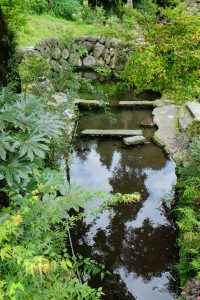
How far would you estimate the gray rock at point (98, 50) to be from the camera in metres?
16.7

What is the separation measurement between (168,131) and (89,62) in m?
7.69

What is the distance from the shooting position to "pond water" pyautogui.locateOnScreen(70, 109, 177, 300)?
5977 mm

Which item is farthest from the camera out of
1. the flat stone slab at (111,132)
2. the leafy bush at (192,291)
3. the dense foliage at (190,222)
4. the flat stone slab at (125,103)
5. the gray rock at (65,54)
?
the gray rock at (65,54)

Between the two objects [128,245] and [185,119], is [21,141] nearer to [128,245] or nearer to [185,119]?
[128,245]


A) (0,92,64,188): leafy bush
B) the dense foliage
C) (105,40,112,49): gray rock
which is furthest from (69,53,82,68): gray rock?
(0,92,64,188): leafy bush

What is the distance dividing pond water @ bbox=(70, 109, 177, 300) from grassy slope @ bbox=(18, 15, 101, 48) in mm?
6685

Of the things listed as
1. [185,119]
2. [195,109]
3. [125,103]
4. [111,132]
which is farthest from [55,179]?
[125,103]

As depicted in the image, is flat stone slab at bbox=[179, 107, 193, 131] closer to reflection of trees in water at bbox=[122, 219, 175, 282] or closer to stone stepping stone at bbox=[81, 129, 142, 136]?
stone stepping stone at bbox=[81, 129, 142, 136]

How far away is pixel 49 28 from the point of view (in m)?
16.4

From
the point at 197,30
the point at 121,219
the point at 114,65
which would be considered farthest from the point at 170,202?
the point at 114,65

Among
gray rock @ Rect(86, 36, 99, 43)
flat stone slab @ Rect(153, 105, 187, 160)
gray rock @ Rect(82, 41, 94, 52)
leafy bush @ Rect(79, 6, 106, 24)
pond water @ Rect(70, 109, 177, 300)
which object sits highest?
leafy bush @ Rect(79, 6, 106, 24)

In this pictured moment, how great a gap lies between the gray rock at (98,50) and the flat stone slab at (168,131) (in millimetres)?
5791

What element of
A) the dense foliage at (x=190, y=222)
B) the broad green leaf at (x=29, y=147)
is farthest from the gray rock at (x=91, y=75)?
the broad green leaf at (x=29, y=147)

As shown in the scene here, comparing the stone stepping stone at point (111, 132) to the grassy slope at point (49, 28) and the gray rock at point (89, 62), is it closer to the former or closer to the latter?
the grassy slope at point (49, 28)
